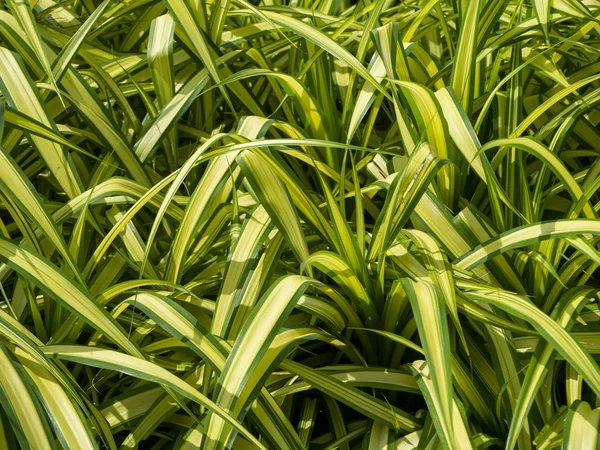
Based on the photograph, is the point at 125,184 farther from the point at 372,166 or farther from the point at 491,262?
the point at 491,262

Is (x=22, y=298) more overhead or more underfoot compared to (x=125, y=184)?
more underfoot

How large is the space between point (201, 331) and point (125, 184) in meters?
0.29

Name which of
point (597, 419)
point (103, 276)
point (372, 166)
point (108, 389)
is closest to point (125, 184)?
point (103, 276)

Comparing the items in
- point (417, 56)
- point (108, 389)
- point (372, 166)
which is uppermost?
point (417, 56)

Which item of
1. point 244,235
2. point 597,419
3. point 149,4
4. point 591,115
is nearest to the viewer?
point 597,419

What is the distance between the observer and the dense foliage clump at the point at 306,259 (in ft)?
2.67

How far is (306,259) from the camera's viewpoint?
0.94 m

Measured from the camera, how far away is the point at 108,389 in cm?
101

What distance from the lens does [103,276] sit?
106cm

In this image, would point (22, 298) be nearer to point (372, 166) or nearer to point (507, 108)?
point (372, 166)

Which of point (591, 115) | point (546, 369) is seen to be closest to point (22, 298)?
point (546, 369)

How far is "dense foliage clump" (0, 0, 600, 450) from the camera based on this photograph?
0.81 meters

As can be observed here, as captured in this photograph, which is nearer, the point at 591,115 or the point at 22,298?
the point at 22,298

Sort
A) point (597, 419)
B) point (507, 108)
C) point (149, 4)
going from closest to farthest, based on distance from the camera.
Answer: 1. point (597, 419)
2. point (507, 108)
3. point (149, 4)
